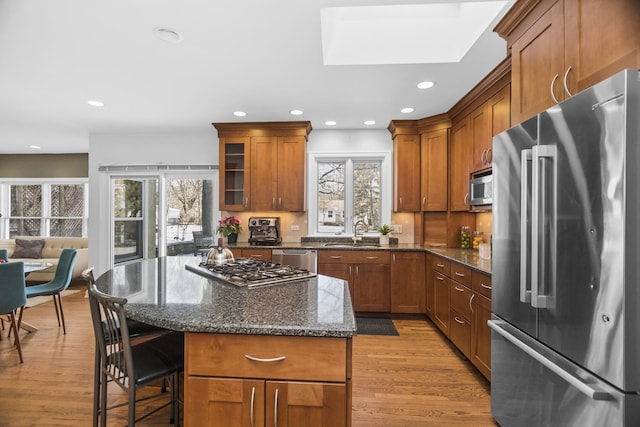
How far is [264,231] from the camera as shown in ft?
14.3

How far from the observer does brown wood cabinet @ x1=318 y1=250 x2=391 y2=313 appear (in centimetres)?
384

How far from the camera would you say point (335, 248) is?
153 inches

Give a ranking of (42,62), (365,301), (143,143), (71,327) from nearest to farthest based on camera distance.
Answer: (42,62) < (71,327) < (365,301) < (143,143)

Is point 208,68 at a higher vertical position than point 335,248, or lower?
higher

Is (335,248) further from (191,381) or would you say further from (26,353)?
(26,353)

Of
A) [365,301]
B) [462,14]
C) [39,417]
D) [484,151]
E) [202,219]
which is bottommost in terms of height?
[39,417]

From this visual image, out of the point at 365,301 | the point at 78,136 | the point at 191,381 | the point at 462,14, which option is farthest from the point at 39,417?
the point at 78,136

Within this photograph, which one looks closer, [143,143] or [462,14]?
[462,14]

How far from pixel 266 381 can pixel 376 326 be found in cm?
266

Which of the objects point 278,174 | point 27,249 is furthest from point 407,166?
point 27,249

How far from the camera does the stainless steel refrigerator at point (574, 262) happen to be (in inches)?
42.8

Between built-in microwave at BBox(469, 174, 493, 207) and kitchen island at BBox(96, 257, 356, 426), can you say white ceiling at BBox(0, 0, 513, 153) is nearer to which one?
built-in microwave at BBox(469, 174, 493, 207)

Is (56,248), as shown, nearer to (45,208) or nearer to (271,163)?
(45,208)

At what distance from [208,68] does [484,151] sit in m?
2.65
